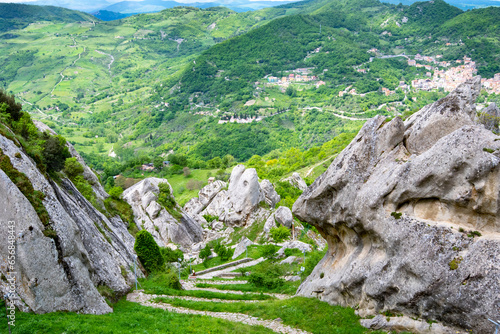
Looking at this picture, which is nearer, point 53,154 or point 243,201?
point 53,154

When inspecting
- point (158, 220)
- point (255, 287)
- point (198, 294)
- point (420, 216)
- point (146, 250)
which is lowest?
point (158, 220)

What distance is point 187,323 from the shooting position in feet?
69.7

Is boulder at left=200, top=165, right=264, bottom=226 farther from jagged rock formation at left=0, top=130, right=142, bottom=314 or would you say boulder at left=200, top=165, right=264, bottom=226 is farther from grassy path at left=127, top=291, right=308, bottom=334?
jagged rock formation at left=0, top=130, right=142, bottom=314

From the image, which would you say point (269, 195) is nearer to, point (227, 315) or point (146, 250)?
point (146, 250)

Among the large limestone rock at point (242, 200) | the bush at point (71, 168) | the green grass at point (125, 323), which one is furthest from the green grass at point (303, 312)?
the large limestone rock at point (242, 200)

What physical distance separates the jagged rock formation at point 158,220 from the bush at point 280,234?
1738 centimetres

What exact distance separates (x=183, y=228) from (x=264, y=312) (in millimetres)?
41252

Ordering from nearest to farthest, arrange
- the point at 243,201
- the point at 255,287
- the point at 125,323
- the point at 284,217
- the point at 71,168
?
the point at 125,323 < the point at 255,287 < the point at 71,168 < the point at 284,217 < the point at 243,201

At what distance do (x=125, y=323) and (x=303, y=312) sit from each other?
11.2 m

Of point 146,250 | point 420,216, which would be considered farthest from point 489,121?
point 146,250

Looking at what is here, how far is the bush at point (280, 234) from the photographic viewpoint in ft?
170

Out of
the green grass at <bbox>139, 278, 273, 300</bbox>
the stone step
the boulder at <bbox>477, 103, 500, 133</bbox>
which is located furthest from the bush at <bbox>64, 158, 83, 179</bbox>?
the boulder at <bbox>477, 103, 500, 133</bbox>

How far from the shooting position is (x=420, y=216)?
Answer: 1920 centimetres

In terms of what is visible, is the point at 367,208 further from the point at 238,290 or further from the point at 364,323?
the point at 238,290
